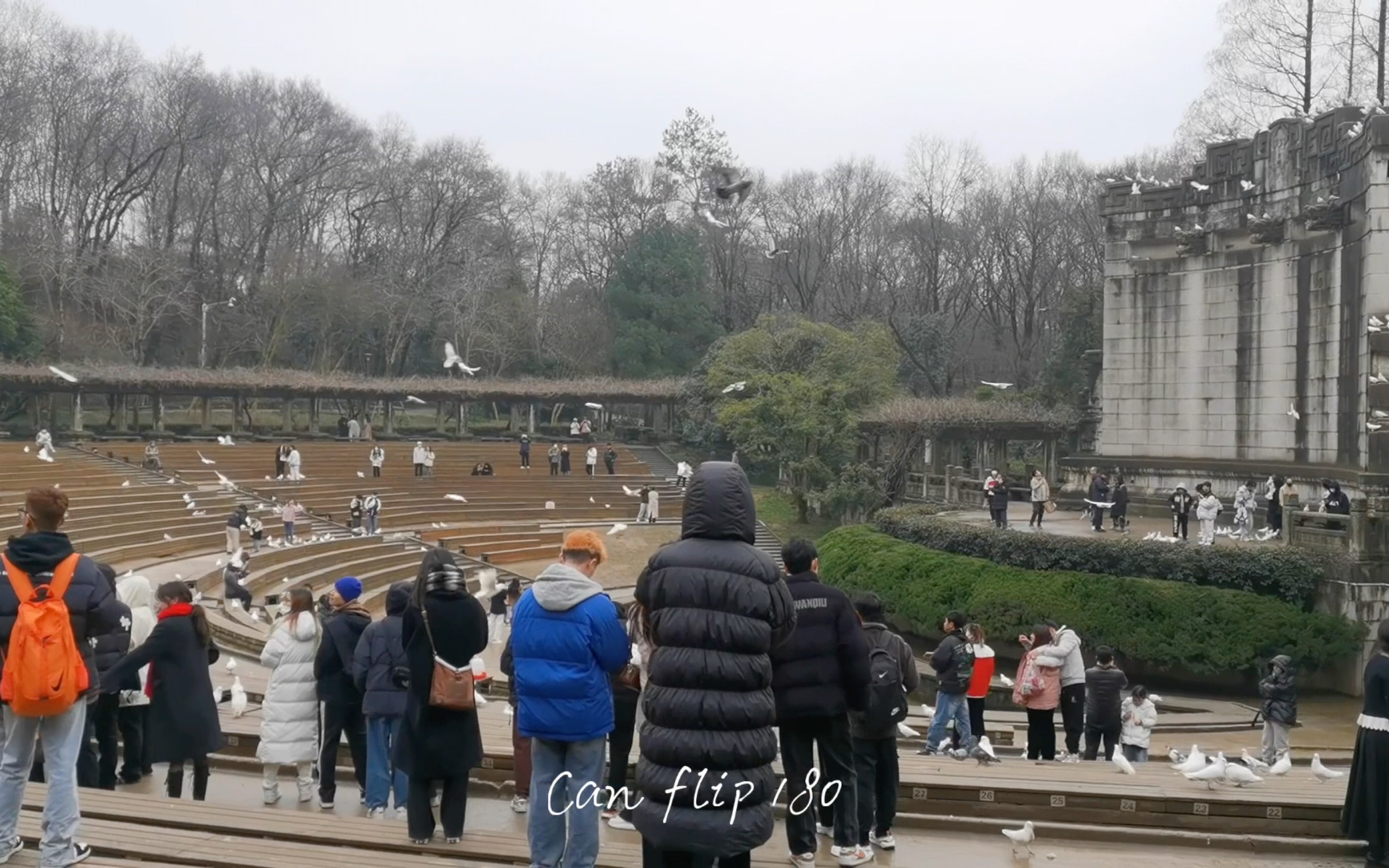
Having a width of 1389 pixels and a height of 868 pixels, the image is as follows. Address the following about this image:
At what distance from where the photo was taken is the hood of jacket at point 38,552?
18.1 feet

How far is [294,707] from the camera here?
7.51 metres

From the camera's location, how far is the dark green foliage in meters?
56.6

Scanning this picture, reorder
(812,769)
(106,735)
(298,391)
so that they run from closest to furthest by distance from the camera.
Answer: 1. (812,769)
2. (106,735)
3. (298,391)

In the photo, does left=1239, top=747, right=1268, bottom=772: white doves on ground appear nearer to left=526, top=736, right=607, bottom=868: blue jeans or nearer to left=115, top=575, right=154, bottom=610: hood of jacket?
left=526, top=736, right=607, bottom=868: blue jeans

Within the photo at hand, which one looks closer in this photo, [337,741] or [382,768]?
[382,768]

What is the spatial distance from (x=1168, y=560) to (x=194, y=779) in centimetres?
1736

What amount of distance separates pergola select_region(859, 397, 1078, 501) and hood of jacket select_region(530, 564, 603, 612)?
29054 millimetres

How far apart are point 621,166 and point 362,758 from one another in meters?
60.1

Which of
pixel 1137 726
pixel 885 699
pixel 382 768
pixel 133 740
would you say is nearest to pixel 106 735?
pixel 133 740

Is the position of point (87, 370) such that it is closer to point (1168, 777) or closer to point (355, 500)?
point (355, 500)

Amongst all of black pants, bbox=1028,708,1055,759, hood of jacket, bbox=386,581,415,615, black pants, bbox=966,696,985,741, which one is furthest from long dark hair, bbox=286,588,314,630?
black pants, bbox=1028,708,1055,759

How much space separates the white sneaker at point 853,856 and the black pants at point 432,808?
1.80 m

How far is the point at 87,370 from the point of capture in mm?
42344

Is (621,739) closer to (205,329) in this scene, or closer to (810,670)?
(810,670)
